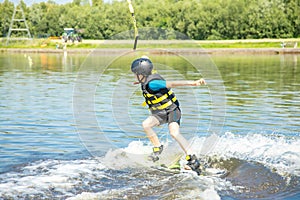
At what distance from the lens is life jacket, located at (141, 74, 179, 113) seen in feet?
28.6

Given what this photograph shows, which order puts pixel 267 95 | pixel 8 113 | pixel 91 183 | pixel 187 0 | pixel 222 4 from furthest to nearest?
pixel 187 0
pixel 222 4
pixel 267 95
pixel 8 113
pixel 91 183

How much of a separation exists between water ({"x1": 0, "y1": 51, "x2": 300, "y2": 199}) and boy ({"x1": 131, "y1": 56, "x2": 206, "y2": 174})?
0.48 meters

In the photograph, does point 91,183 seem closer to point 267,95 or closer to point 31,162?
point 31,162

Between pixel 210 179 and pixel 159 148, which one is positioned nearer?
pixel 210 179

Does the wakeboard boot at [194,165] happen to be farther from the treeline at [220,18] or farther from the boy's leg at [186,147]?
the treeline at [220,18]

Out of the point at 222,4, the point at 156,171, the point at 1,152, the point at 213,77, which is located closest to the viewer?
the point at 156,171

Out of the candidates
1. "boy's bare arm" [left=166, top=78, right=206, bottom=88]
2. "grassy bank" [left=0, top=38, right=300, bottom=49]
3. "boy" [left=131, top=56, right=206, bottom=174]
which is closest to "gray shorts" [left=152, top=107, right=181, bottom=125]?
"boy" [left=131, top=56, right=206, bottom=174]

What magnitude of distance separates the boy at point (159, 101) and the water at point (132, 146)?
0.48 meters

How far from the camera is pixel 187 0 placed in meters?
86.5

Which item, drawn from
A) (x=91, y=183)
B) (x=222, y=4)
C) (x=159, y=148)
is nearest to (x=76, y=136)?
(x=159, y=148)

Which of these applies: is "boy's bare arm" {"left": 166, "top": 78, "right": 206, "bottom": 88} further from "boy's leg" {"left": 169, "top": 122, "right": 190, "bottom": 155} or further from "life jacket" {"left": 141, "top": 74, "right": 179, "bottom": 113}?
"boy's leg" {"left": 169, "top": 122, "right": 190, "bottom": 155}

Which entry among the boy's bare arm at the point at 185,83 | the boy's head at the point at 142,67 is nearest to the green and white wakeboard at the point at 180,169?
the boy's bare arm at the point at 185,83

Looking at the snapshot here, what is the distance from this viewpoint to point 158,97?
884cm

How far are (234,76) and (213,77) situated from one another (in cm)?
142
